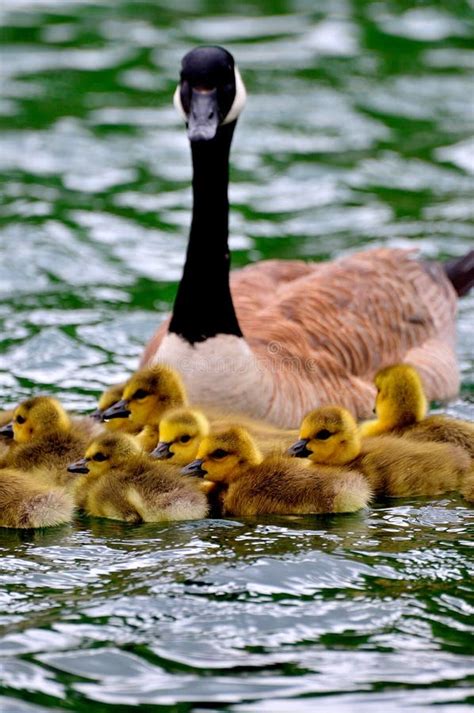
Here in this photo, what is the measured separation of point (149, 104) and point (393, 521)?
29.9ft

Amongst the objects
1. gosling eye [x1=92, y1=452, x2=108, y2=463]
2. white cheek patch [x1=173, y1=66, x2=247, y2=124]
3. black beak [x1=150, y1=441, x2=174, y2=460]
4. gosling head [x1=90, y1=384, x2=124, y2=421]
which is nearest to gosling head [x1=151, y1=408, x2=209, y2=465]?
black beak [x1=150, y1=441, x2=174, y2=460]

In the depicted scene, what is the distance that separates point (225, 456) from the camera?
712cm

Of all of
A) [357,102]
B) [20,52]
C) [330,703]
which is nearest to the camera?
[330,703]

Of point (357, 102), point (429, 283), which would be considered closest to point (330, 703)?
point (429, 283)

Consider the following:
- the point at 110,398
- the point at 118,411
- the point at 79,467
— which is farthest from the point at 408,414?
the point at 79,467

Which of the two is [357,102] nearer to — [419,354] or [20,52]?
[20,52]

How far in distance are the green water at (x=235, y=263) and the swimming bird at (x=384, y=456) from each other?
0.51 feet

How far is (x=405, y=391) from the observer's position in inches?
307

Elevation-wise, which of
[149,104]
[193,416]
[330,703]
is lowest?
[330,703]

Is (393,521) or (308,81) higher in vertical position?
(308,81)

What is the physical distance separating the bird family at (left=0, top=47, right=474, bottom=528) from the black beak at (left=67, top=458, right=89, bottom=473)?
0.05 ft

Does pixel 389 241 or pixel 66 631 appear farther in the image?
pixel 389 241

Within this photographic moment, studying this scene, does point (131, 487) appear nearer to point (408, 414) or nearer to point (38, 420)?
point (38, 420)

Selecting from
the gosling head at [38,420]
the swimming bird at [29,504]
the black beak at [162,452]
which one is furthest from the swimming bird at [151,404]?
the swimming bird at [29,504]
